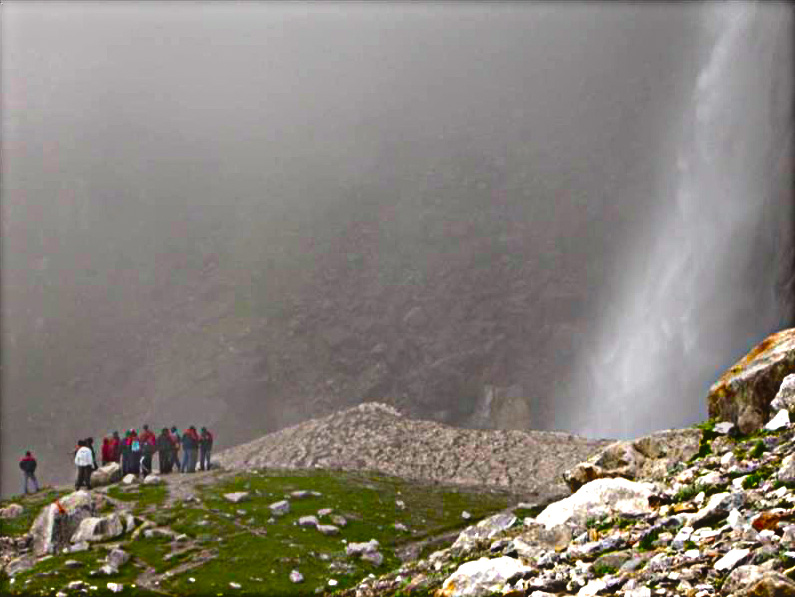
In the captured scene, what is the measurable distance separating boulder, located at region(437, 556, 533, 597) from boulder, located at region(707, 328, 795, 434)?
6.63 meters

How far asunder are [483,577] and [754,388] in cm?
782

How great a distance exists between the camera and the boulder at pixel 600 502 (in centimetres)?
1419

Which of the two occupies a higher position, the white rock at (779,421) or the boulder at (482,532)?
the white rock at (779,421)

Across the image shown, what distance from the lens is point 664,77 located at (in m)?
148

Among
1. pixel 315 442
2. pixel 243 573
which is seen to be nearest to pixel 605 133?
pixel 315 442

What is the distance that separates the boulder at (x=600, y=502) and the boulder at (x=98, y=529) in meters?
28.5

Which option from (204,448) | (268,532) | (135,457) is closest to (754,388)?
(268,532)

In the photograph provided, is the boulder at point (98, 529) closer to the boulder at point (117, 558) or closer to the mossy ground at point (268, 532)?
the mossy ground at point (268, 532)

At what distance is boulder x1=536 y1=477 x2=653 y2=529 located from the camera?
559 inches

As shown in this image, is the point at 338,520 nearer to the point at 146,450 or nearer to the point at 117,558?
the point at 117,558

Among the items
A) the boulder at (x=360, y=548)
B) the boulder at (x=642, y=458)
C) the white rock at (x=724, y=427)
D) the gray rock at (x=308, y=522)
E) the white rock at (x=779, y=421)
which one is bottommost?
the boulder at (x=360, y=548)

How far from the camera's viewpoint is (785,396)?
14836 millimetres

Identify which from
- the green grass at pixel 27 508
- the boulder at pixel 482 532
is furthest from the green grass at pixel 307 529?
the boulder at pixel 482 532

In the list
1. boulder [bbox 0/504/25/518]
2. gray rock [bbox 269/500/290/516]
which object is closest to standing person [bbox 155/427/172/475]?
boulder [bbox 0/504/25/518]
